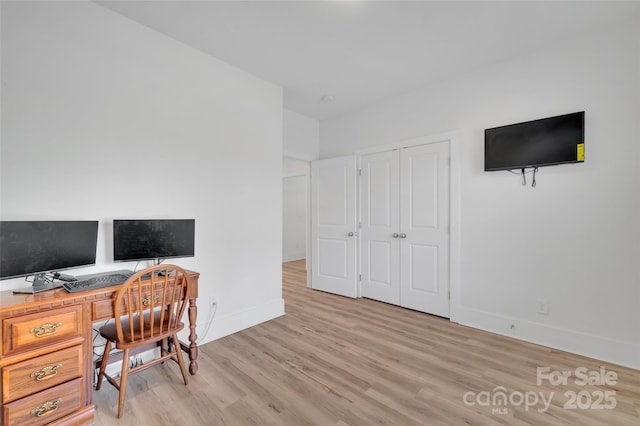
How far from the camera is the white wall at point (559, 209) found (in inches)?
89.3

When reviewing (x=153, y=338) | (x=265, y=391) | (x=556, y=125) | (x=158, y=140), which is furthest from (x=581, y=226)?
(x=158, y=140)

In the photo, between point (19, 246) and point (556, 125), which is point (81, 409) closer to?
point (19, 246)

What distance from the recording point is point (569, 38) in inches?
97.3

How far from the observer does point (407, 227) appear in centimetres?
355

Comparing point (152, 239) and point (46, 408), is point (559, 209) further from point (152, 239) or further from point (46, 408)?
point (46, 408)

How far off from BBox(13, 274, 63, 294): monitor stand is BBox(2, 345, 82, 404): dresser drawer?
0.39 metres

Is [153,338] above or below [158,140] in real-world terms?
below

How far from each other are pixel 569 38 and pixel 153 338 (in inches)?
161

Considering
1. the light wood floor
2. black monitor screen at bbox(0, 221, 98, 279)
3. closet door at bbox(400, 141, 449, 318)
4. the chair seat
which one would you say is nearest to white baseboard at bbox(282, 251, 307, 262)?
closet door at bbox(400, 141, 449, 318)

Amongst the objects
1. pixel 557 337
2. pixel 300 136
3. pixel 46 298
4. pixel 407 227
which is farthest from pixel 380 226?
pixel 46 298

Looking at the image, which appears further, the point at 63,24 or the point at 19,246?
the point at 63,24

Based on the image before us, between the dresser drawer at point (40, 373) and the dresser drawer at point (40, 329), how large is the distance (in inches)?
3.0

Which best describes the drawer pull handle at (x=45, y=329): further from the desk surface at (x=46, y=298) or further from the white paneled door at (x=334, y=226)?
the white paneled door at (x=334, y=226)

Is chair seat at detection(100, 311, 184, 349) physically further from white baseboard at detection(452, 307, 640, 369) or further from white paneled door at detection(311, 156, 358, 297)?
white baseboard at detection(452, 307, 640, 369)
